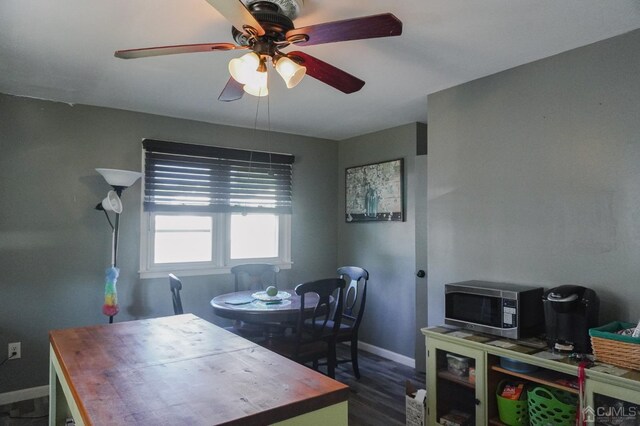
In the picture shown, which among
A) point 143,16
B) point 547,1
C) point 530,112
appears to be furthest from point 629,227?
point 143,16

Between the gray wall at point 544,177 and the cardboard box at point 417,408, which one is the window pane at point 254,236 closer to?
the gray wall at point 544,177

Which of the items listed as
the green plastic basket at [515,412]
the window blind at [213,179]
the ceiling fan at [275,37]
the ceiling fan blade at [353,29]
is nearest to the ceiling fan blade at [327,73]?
the ceiling fan at [275,37]

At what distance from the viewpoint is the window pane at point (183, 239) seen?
3.83 meters

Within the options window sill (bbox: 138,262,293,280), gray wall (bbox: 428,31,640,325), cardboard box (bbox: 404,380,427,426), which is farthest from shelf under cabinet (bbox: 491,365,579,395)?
window sill (bbox: 138,262,293,280)

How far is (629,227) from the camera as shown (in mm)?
2158

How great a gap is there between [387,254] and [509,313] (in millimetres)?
1979

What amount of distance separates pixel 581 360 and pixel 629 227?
2.44ft

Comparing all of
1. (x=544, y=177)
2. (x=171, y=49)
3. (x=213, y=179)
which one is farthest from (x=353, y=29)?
(x=213, y=179)

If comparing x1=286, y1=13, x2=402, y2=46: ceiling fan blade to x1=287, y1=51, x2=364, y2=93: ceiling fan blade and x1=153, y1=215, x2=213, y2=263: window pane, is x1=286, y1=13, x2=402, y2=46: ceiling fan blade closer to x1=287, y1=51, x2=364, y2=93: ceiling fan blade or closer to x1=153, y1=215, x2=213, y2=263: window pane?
x1=287, y1=51, x2=364, y2=93: ceiling fan blade

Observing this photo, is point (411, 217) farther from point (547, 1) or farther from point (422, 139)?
point (547, 1)

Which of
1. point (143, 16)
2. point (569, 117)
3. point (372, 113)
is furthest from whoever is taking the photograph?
point (372, 113)

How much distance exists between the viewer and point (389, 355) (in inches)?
165

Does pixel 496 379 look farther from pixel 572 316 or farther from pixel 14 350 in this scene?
pixel 14 350

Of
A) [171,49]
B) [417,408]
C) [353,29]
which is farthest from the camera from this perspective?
[417,408]
